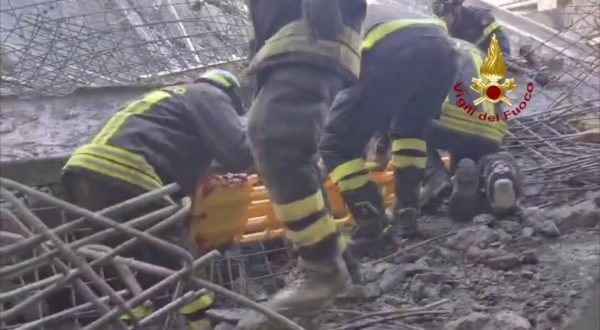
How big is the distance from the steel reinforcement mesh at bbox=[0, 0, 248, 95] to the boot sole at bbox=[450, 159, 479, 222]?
1026 millimetres

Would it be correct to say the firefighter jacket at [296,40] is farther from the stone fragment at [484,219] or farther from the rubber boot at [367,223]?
the stone fragment at [484,219]

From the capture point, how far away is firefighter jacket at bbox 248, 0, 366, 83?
2305 mm

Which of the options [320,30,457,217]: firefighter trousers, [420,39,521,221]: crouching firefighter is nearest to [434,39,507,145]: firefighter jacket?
[420,39,521,221]: crouching firefighter

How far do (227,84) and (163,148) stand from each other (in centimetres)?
34

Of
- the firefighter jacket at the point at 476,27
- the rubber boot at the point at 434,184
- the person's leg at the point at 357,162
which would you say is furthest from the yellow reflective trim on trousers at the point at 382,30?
the firefighter jacket at the point at 476,27

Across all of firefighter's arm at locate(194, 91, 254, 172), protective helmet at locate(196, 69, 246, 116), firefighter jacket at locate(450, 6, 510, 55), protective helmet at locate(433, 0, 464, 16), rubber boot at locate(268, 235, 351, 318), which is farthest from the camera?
firefighter jacket at locate(450, 6, 510, 55)

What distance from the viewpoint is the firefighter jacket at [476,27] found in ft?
14.3

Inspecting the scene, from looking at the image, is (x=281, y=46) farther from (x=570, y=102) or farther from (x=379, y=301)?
(x=570, y=102)

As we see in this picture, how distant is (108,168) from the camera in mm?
2791

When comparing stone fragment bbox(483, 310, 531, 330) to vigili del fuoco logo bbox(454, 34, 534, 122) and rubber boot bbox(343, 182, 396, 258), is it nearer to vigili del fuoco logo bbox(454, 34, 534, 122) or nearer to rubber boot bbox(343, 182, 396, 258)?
rubber boot bbox(343, 182, 396, 258)

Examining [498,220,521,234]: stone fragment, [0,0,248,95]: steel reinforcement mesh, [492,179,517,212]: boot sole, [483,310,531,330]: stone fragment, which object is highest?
[0,0,248,95]: steel reinforcement mesh

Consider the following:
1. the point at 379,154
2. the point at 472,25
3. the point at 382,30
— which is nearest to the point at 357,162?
the point at 382,30

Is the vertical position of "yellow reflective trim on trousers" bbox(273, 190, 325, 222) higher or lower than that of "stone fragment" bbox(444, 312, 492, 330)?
higher

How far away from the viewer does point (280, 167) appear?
7.46 ft
